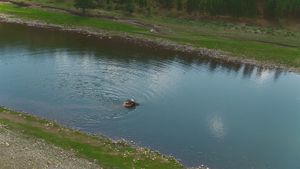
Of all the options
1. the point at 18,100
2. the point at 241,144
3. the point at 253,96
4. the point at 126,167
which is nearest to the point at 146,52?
the point at 253,96

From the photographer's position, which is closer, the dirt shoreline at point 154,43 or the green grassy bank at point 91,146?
the green grassy bank at point 91,146

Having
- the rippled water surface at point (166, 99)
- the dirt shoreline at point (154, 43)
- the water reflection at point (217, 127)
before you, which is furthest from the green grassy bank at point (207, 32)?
the water reflection at point (217, 127)

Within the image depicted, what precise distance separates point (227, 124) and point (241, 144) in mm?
6579

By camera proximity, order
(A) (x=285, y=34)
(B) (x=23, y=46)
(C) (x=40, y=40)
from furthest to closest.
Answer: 1. (A) (x=285, y=34)
2. (C) (x=40, y=40)
3. (B) (x=23, y=46)

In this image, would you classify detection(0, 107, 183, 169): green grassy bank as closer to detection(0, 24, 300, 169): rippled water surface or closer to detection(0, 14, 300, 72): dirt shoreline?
detection(0, 24, 300, 169): rippled water surface

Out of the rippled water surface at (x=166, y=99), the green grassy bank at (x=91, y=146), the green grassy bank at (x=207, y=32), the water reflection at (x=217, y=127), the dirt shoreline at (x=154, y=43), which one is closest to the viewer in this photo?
the green grassy bank at (x=91, y=146)

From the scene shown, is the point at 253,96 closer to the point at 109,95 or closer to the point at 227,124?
the point at 227,124

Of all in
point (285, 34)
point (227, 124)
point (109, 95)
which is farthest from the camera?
point (285, 34)


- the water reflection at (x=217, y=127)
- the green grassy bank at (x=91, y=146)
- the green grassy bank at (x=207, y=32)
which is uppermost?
the green grassy bank at (x=207, y=32)

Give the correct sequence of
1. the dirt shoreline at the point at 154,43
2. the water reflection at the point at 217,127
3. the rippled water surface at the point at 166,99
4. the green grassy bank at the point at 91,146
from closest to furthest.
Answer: the green grassy bank at the point at 91,146 < the rippled water surface at the point at 166,99 < the water reflection at the point at 217,127 < the dirt shoreline at the point at 154,43

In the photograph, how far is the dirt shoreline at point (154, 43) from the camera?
104375 millimetres

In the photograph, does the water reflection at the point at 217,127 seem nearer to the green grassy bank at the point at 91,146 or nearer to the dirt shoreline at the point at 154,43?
the green grassy bank at the point at 91,146

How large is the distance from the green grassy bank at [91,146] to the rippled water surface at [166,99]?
310cm

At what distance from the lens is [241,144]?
57.4 meters
